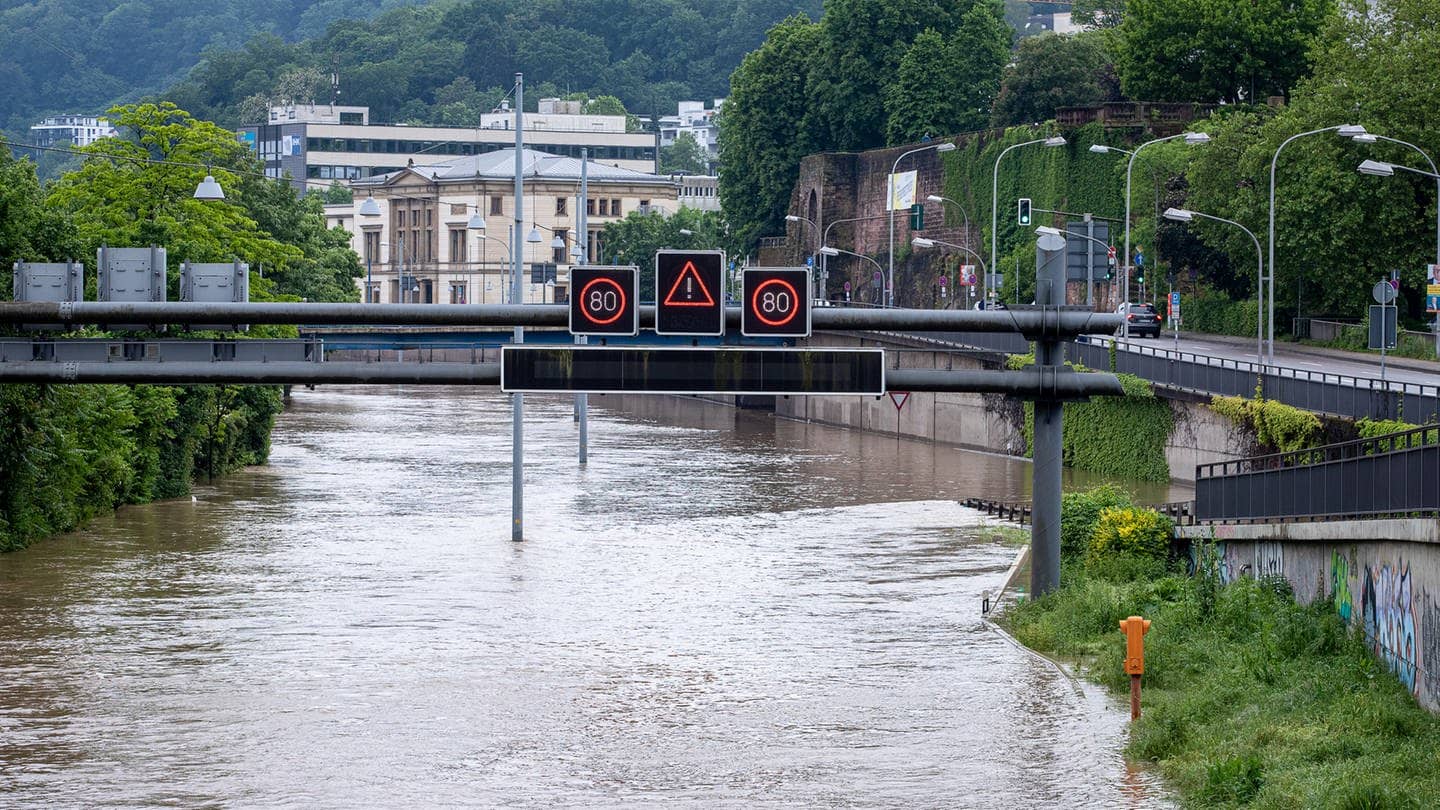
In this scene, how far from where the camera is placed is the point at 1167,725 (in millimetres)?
28531

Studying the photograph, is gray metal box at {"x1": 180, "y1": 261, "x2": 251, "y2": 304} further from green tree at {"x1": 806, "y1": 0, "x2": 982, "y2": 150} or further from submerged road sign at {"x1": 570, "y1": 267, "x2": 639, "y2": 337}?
green tree at {"x1": 806, "y1": 0, "x2": 982, "y2": 150}

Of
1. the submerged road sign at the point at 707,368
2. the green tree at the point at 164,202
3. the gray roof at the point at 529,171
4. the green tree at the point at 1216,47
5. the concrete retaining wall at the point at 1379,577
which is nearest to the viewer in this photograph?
the concrete retaining wall at the point at 1379,577

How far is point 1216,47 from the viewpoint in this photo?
107125 mm

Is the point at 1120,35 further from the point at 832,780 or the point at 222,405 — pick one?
the point at 832,780

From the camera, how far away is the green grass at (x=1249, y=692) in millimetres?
23516

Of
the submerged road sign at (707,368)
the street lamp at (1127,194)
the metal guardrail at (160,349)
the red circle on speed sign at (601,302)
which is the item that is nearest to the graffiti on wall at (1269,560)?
the submerged road sign at (707,368)

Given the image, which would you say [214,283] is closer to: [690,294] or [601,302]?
[601,302]

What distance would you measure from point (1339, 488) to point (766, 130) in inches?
4659

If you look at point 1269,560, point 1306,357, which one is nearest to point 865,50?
point 1306,357

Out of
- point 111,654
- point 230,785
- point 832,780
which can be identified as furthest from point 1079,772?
point 111,654

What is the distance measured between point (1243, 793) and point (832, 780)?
551 centimetres

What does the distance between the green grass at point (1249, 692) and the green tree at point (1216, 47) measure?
232 feet

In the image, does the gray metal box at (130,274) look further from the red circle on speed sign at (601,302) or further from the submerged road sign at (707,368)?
the red circle on speed sign at (601,302)

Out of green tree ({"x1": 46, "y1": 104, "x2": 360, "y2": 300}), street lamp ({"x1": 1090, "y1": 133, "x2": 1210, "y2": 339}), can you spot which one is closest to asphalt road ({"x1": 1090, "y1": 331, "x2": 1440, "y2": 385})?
street lamp ({"x1": 1090, "y1": 133, "x2": 1210, "y2": 339})
